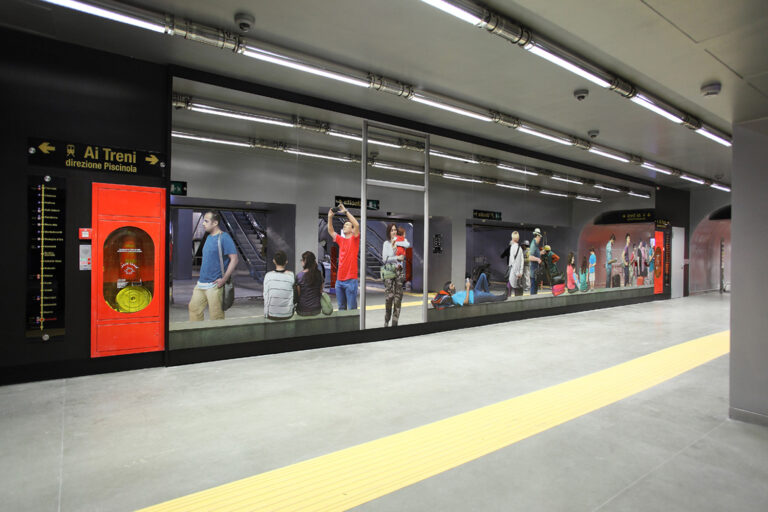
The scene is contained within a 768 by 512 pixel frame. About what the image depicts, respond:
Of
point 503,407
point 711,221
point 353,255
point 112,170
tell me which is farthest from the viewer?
point 711,221

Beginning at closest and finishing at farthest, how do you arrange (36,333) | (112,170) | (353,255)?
(36,333), (112,170), (353,255)

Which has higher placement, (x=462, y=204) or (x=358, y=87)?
(x=358, y=87)

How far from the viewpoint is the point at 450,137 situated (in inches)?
299

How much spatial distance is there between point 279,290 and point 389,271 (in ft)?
6.35

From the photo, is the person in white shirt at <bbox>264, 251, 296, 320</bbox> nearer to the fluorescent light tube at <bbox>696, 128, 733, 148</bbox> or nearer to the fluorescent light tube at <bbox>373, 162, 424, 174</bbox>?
the fluorescent light tube at <bbox>373, 162, 424, 174</bbox>

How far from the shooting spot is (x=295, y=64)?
4.79m

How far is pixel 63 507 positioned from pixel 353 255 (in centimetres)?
460

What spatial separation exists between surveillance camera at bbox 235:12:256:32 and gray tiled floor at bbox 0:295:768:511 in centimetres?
364

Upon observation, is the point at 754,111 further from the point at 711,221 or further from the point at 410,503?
the point at 711,221

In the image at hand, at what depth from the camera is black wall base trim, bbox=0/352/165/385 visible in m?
4.22

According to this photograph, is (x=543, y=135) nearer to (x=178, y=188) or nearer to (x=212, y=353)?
(x=178, y=188)

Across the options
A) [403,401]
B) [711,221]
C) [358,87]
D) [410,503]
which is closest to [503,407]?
[403,401]

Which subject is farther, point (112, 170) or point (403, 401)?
point (112, 170)

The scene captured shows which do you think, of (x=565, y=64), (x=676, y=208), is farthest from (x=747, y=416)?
(x=676, y=208)
